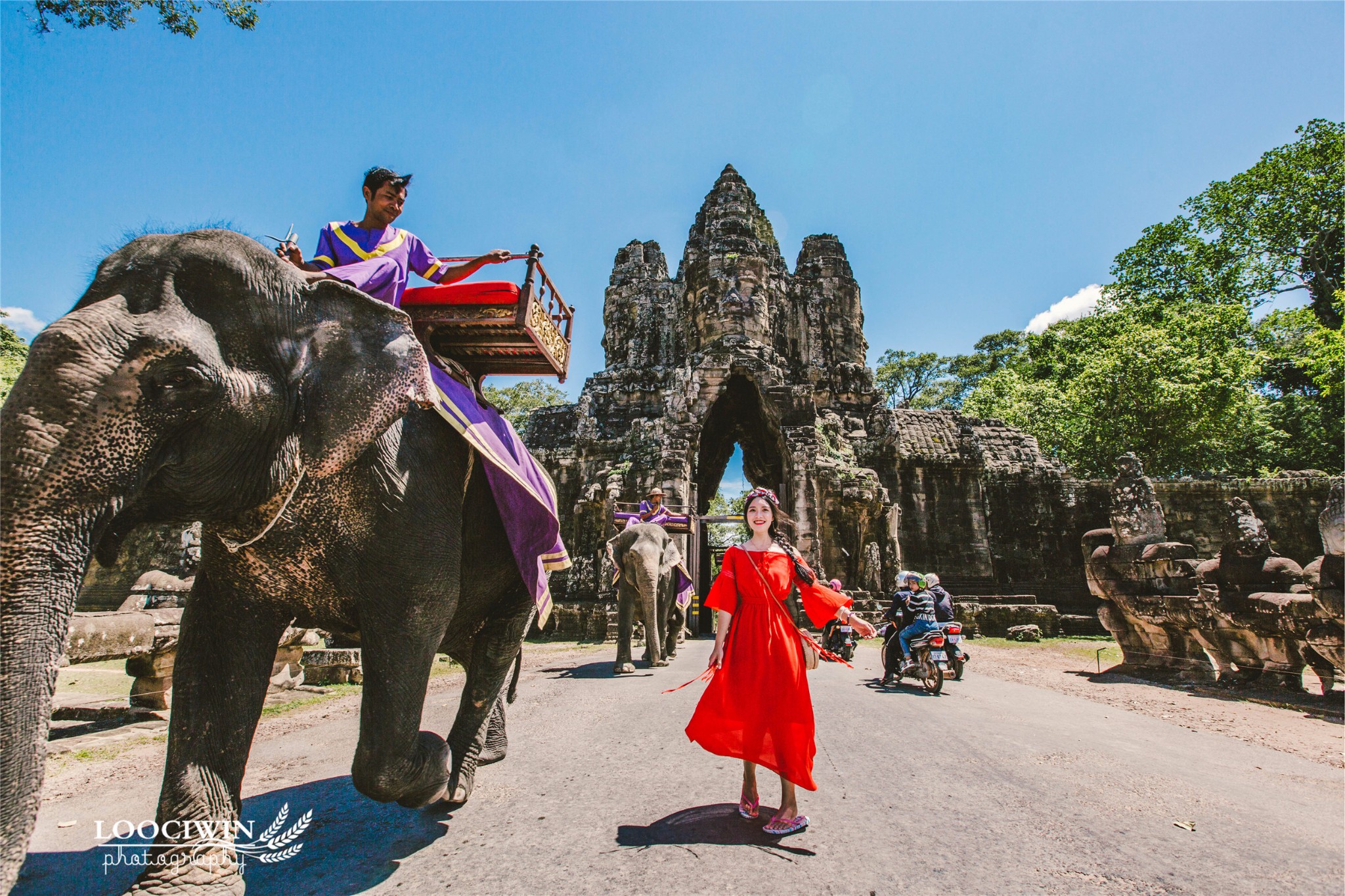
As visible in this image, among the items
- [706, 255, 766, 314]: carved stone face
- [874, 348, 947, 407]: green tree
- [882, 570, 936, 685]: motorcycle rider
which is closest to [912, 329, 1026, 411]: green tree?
[874, 348, 947, 407]: green tree

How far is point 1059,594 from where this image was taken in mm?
20484

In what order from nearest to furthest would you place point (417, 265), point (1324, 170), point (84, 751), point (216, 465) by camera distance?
point (216, 465)
point (417, 265)
point (84, 751)
point (1324, 170)

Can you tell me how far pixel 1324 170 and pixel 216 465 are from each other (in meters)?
42.5

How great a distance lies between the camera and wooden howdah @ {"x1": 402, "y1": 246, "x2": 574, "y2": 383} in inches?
121

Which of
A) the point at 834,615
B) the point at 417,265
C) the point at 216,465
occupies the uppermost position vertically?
the point at 417,265

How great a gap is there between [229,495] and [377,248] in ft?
4.50

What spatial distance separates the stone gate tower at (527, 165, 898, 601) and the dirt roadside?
655 centimetres

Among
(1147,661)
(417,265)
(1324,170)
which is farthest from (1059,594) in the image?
(1324,170)

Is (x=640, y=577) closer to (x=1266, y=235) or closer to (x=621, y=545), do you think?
(x=621, y=545)

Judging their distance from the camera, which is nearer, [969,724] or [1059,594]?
[969,724]

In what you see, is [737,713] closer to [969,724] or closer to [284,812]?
[284,812]

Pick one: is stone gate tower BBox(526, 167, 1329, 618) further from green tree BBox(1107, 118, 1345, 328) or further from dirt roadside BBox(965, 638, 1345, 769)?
green tree BBox(1107, 118, 1345, 328)

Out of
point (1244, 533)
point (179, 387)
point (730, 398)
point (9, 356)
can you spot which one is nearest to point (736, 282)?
point (730, 398)

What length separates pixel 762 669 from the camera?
10.6 feet
